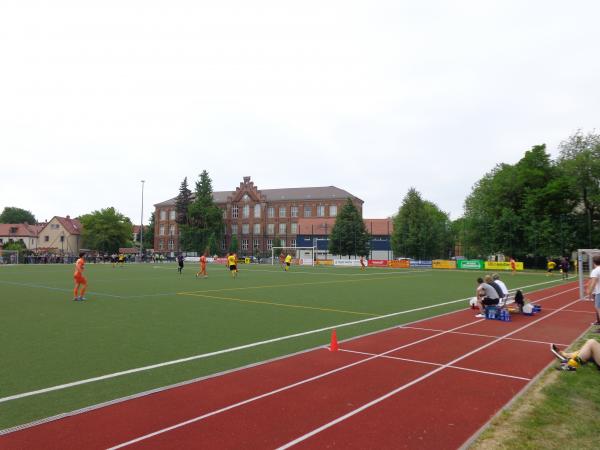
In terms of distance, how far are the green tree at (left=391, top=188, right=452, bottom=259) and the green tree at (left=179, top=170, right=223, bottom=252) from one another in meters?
41.0

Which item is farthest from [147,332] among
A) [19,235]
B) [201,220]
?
[19,235]

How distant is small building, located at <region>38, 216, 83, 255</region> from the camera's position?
99.0 m

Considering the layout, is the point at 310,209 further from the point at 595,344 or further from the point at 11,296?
the point at 595,344

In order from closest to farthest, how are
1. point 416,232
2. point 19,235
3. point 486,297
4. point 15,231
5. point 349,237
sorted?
point 486,297 → point 416,232 → point 349,237 → point 19,235 → point 15,231

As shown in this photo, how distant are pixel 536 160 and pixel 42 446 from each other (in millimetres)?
63429

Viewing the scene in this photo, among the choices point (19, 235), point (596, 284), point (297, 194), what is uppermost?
point (297, 194)

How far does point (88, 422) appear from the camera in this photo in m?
4.68

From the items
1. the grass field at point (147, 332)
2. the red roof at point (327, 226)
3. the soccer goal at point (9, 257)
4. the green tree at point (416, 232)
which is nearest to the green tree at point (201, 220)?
the red roof at point (327, 226)

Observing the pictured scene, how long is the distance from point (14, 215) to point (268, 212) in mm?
80152

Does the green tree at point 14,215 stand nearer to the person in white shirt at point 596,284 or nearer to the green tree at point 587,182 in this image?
the green tree at point 587,182

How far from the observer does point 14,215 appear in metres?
124

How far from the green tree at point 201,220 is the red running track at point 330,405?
87.1 m

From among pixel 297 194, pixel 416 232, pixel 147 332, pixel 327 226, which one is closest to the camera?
pixel 147 332

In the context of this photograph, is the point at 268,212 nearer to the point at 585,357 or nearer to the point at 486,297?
the point at 486,297
